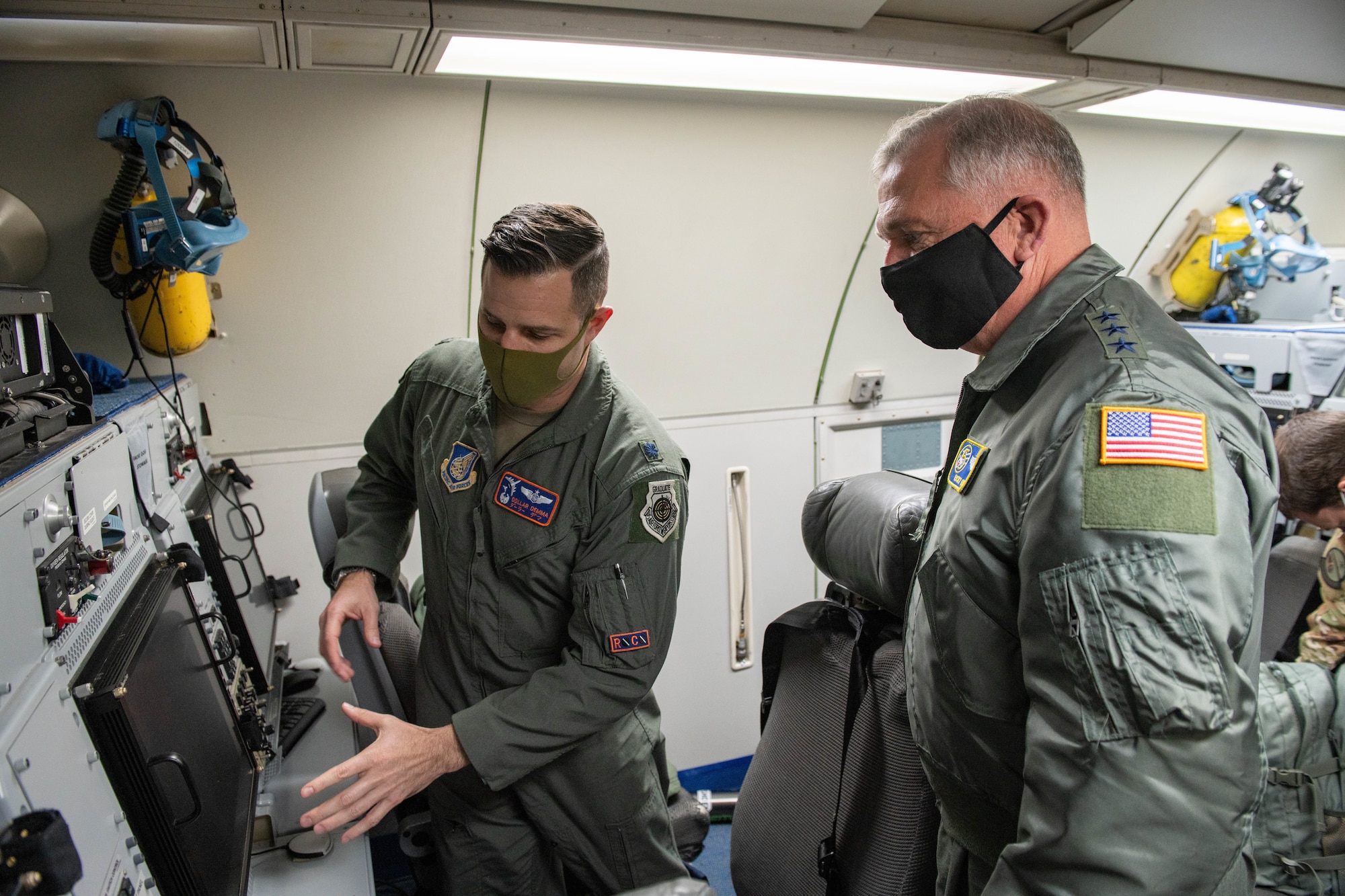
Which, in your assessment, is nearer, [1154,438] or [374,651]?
[1154,438]

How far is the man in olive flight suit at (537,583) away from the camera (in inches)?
56.8

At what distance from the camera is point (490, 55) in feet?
6.72

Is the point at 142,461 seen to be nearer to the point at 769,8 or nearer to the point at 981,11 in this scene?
the point at 769,8

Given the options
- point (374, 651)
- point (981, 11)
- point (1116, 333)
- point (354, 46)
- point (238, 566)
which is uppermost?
point (981, 11)

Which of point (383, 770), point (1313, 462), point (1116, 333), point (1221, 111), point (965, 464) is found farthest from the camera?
point (1221, 111)

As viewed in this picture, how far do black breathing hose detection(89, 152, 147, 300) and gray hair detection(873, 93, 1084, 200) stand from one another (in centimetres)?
181

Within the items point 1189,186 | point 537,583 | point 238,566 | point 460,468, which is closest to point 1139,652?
point 537,583

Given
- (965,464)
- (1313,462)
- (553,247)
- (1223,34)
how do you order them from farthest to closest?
(1223,34), (1313,462), (553,247), (965,464)

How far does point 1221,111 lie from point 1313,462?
1790 millimetres

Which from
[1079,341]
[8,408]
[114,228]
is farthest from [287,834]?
[1079,341]

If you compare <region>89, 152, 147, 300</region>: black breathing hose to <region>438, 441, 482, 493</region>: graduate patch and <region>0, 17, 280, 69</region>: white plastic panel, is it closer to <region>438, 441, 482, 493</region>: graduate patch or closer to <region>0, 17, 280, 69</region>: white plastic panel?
<region>0, 17, 280, 69</region>: white plastic panel

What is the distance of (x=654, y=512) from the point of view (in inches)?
59.1

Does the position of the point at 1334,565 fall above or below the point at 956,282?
below

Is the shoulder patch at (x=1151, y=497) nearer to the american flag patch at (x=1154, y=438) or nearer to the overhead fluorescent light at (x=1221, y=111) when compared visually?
the american flag patch at (x=1154, y=438)
